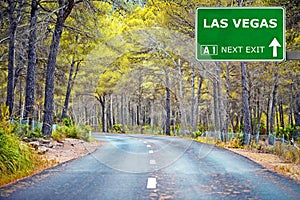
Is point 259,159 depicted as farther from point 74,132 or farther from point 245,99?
point 74,132

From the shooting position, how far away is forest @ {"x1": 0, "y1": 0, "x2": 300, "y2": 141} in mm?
22672

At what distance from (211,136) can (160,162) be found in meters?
17.3

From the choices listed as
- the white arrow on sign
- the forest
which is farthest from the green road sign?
the forest

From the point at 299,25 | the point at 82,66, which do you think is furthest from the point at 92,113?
the point at 299,25

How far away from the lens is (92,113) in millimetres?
74562

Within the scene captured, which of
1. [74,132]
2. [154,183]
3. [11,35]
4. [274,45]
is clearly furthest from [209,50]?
[74,132]

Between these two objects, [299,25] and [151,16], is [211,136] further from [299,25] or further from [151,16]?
[299,25]

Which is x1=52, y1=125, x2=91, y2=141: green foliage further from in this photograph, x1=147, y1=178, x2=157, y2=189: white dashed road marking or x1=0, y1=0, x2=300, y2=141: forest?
x1=147, y1=178, x2=157, y2=189: white dashed road marking

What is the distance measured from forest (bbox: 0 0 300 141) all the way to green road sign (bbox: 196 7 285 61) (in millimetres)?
4961

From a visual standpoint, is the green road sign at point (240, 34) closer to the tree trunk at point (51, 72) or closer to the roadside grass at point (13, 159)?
the roadside grass at point (13, 159)

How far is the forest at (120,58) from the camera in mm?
22672

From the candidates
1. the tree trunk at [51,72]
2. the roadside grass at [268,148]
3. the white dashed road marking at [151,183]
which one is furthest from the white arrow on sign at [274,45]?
the tree trunk at [51,72]

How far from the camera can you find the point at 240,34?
511 inches

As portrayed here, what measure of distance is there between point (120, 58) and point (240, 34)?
24172mm
